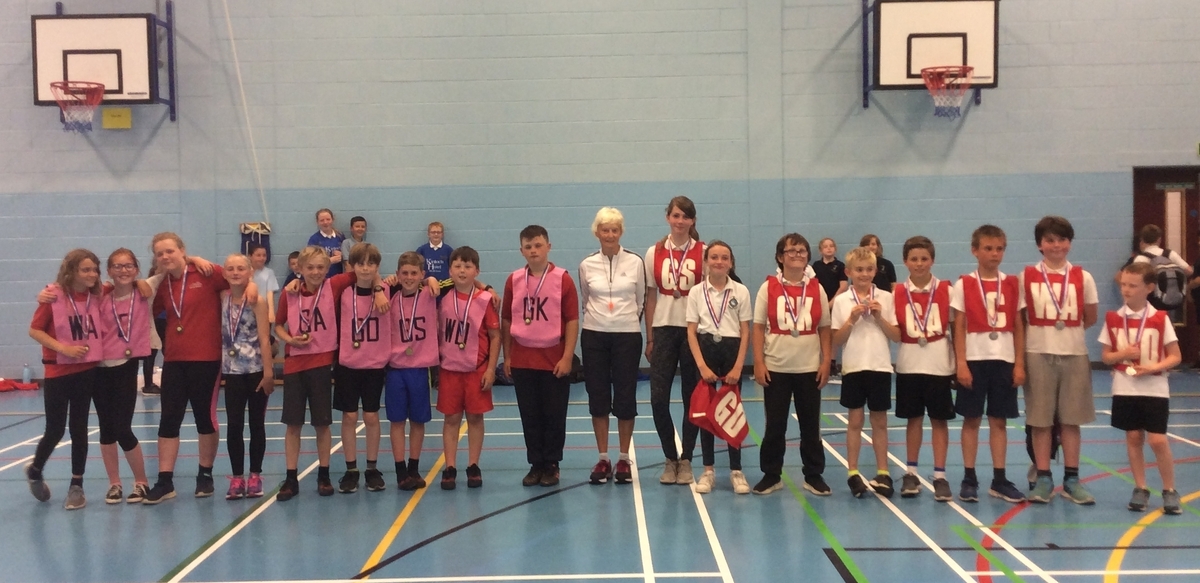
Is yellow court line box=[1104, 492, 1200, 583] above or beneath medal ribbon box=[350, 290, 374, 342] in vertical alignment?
beneath

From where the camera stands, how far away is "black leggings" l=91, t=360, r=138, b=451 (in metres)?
5.14

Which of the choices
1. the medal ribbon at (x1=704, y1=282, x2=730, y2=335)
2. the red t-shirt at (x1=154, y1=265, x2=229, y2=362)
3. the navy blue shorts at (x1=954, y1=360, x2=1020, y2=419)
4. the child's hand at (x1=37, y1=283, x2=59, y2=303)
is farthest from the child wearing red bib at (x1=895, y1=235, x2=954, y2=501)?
the child's hand at (x1=37, y1=283, x2=59, y2=303)

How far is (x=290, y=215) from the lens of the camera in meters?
10.4

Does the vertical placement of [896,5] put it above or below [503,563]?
above

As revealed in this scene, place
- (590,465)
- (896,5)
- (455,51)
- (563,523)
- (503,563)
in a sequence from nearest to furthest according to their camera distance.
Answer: (503,563), (563,523), (590,465), (896,5), (455,51)

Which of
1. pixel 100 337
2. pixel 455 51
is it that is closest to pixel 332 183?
pixel 455 51

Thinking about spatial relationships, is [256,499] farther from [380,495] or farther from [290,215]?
[290,215]

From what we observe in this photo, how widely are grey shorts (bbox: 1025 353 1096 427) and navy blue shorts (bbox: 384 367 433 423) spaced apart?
11.7ft

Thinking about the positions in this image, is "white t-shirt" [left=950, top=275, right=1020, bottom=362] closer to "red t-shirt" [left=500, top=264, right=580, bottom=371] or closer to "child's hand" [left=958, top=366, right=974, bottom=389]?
"child's hand" [left=958, top=366, right=974, bottom=389]

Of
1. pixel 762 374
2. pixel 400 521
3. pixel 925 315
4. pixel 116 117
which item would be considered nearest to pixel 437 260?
pixel 116 117

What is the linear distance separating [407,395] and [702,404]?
5.95ft

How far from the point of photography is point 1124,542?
418 cm

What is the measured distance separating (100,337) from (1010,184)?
31.2ft

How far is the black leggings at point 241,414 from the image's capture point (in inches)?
202
